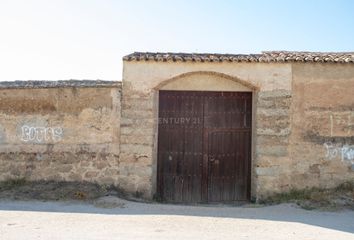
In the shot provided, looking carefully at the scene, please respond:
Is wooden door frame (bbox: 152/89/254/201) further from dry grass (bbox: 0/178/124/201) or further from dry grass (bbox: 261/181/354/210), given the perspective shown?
dry grass (bbox: 0/178/124/201)

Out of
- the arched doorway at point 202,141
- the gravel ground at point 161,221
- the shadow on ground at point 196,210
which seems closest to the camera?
the gravel ground at point 161,221

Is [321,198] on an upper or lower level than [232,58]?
lower

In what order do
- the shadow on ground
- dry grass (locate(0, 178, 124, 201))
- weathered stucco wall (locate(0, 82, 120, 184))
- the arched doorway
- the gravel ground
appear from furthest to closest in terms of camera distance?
the arched doorway → weathered stucco wall (locate(0, 82, 120, 184)) → dry grass (locate(0, 178, 124, 201)) → the shadow on ground → the gravel ground

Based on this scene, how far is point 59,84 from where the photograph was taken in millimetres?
10375

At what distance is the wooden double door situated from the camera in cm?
1042


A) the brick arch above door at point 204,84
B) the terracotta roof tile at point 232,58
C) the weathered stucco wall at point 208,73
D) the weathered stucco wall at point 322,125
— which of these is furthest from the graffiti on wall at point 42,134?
the weathered stucco wall at point 322,125

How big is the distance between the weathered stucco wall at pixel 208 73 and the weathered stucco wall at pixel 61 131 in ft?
1.20

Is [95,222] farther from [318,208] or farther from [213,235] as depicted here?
[318,208]

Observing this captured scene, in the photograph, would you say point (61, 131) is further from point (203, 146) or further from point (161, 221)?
point (161, 221)

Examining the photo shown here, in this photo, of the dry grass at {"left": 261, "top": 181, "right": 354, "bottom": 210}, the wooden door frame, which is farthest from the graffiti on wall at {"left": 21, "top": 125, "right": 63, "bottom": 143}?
Answer: the dry grass at {"left": 261, "top": 181, "right": 354, "bottom": 210}

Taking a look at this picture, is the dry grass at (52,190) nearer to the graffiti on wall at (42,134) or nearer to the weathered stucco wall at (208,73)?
the weathered stucco wall at (208,73)

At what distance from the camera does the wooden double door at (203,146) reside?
10.4 metres

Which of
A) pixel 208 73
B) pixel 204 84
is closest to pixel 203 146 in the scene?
pixel 204 84

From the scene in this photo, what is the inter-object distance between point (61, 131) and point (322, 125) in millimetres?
6313
